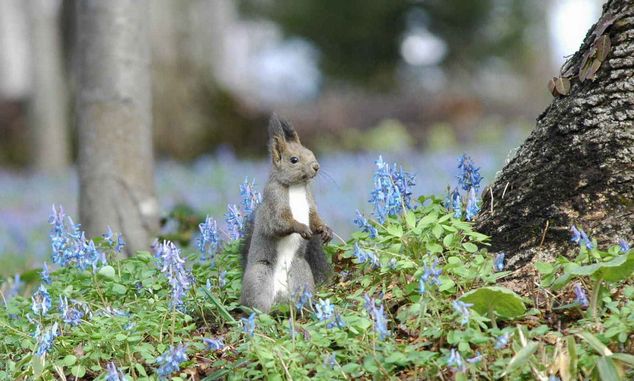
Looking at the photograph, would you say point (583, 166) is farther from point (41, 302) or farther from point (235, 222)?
point (41, 302)

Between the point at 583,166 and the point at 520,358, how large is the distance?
1.12 meters

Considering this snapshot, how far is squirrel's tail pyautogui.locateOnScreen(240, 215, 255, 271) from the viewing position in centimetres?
394

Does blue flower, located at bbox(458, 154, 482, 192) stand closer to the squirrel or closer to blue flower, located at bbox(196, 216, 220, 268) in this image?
the squirrel

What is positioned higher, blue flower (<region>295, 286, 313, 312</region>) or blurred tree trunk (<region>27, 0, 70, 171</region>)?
blurred tree trunk (<region>27, 0, 70, 171</region>)

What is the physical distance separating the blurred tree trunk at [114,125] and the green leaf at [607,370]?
394 cm

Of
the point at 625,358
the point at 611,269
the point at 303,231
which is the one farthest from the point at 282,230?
the point at 625,358

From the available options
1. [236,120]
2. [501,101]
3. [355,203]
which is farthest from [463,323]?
[501,101]

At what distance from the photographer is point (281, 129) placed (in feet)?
12.4

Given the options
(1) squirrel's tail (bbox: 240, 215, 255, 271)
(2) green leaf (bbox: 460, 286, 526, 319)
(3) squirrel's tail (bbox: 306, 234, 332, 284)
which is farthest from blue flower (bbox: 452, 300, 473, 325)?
(1) squirrel's tail (bbox: 240, 215, 255, 271)

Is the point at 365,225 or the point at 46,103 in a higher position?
the point at 46,103

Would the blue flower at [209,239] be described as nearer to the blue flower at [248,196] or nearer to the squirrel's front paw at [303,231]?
the blue flower at [248,196]

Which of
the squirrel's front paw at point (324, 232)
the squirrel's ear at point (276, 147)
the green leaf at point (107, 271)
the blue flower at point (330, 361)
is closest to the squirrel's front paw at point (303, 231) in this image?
the squirrel's front paw at point (324, 232)

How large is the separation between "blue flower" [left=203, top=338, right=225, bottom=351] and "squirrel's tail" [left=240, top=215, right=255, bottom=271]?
1.53 feet

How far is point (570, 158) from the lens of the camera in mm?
3875
